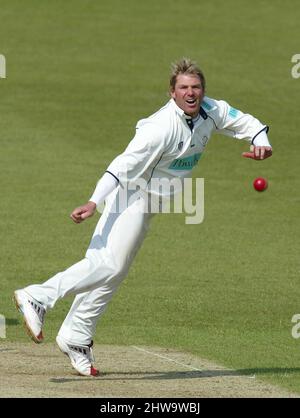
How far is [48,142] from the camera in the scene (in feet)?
77.5

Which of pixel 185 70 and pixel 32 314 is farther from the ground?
pixel 185 70

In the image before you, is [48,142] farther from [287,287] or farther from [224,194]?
[287,287]

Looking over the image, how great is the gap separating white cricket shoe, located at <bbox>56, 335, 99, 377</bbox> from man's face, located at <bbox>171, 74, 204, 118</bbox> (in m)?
2.26

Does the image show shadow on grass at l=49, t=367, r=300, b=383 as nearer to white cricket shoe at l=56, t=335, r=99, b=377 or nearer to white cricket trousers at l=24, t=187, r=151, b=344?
white cricket shoe at l=56, t=335, r=99, b=377

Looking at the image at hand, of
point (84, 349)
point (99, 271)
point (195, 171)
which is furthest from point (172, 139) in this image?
point (195, 171)

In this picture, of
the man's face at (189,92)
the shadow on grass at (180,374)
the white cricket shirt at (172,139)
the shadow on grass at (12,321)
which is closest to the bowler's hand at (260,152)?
the white cricket shirt at (172,139)

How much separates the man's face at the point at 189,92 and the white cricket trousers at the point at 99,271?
2.88 ft

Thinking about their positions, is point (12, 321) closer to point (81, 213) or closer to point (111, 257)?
point (111, 257)

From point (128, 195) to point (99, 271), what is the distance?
0.73 m

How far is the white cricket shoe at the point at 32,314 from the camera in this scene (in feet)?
33.1

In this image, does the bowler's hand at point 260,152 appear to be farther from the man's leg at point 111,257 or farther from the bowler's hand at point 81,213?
the bowler's hand at point 81,213

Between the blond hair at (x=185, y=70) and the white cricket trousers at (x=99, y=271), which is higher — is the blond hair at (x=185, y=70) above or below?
above

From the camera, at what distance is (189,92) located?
1052 cm

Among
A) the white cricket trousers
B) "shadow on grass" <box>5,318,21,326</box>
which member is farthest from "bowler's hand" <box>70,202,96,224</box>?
"shadow on grass" <box>5,318,21,326</box>
